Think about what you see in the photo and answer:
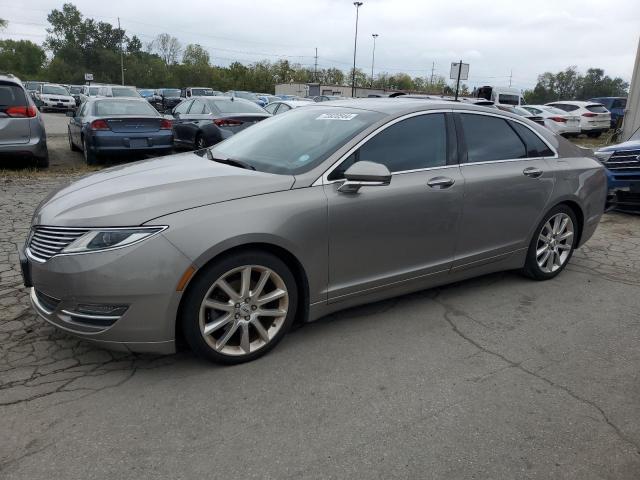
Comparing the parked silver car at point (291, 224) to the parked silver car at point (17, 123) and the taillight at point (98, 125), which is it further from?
the taillight at point (98, 125)

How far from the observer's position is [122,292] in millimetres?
2723

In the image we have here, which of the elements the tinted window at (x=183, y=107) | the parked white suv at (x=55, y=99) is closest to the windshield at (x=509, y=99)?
the tinted window at (x=183, y=107)

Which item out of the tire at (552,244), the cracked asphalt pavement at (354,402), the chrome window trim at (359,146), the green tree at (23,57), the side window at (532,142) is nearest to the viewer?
the cracked asphalt pavement at (354,402)

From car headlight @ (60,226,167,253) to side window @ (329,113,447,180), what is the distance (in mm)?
1233

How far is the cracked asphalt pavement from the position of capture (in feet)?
7.64

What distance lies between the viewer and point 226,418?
8.62 ft

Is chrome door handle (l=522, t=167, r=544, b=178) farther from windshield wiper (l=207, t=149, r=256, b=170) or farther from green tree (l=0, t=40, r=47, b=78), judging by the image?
green tree (l=0, t=40, r=47, b=78)

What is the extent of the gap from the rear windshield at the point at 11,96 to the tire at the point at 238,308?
294 inches

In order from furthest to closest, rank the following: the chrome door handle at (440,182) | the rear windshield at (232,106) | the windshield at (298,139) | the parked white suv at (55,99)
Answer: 1. the parked white suv at (55,99)
2. the rear windshield at (232,106)
3. the chrome door handle at (440,182)
4. the windshield at (298,139)

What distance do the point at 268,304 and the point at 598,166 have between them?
145 inches

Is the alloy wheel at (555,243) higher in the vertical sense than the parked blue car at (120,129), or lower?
lower

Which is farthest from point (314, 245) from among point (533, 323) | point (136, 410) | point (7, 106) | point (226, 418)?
point (7, 106)

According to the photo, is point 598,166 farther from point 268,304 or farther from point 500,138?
point 268,304

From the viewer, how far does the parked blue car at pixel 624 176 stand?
7.31 metres
